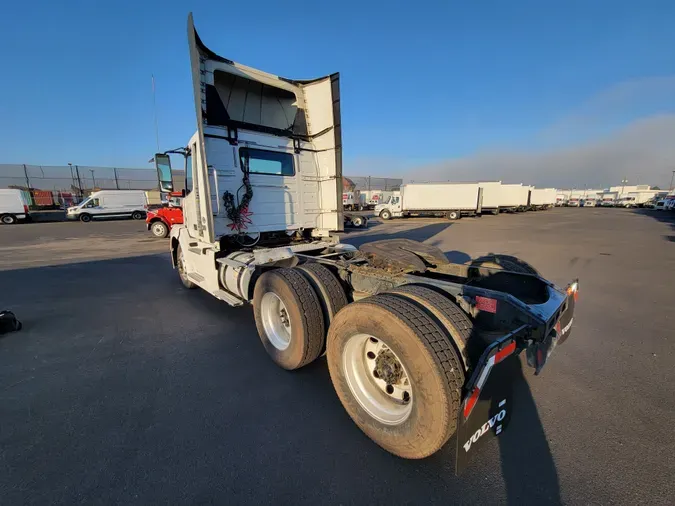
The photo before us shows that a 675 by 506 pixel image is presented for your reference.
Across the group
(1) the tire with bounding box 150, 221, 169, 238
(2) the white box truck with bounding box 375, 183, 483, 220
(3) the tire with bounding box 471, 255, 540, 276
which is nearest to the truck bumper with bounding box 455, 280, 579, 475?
(3) the tire with bounding box 471, 255, 540, 276

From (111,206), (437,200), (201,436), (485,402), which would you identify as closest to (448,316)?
(485,402)

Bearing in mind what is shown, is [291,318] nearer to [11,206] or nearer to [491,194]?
[11,206]

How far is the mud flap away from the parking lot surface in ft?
1.24

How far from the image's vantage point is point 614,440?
221cm

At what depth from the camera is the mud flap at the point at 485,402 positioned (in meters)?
1.62

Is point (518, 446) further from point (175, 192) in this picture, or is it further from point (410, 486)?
point (175, 192)

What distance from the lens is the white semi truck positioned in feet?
6.13

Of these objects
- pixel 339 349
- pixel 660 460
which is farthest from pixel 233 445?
pixel 660 460

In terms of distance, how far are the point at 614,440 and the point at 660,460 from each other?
9.2 inches

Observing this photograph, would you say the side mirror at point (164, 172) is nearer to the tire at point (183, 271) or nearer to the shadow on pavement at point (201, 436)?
the tire at point (183, 271)

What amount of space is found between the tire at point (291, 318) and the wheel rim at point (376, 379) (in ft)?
2.02

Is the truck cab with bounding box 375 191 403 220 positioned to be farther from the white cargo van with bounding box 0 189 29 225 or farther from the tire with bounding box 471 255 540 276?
the white cargo van with bounding box 0 189 29 225

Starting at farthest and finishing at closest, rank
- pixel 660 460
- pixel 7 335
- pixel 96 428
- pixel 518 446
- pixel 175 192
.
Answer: pixel 175 192
pixel 7 335
pixel 96 428
pixel 518 446
pixel 660 460

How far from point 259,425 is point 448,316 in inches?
68.8
